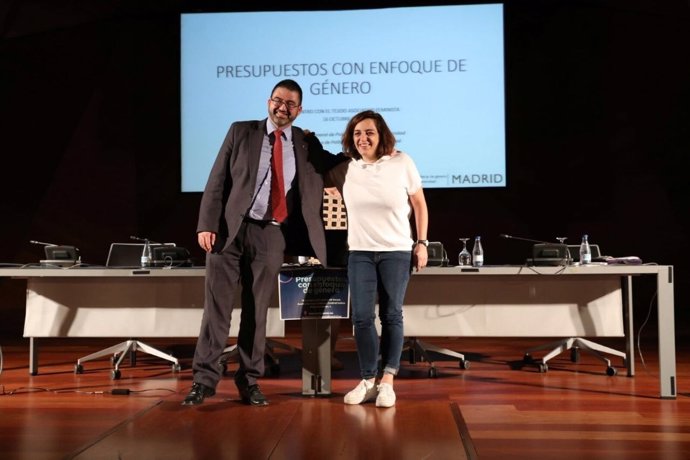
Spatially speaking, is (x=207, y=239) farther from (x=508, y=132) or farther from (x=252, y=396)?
(x=508, y=132)

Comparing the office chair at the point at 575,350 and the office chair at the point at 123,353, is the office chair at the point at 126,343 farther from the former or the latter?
the office chair at the point at 575,350

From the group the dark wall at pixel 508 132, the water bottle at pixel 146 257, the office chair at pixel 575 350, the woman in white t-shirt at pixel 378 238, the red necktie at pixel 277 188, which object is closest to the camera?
the woman in white t-shirt at pixel 378 238

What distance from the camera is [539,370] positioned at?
501 centimetres

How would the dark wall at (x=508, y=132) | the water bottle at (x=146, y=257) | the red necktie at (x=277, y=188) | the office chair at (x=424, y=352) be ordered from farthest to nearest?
the dark wall at (x=508, y=132) < the office chair at (x=424, y=352) < the water bottle at (x=146, y=257) < the red necktie at (x=277, y=188)

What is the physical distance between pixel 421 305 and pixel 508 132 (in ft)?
11.5

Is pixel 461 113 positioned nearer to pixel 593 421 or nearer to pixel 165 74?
pixel 165 74

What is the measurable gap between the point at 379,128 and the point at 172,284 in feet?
6.09

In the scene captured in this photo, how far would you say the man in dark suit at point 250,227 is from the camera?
359 cm

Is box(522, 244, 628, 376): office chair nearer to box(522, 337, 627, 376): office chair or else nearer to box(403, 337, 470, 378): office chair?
box(522, 337, 627, 376): office chair

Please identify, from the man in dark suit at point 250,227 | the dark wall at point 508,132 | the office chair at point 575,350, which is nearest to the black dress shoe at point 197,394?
the man in dark suit at point 250,227

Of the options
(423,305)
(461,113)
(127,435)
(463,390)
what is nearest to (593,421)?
(463,390)

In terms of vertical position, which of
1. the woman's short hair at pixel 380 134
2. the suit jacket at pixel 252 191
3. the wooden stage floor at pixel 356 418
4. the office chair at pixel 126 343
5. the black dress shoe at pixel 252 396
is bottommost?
the wooden stage floor at pixel 356 418

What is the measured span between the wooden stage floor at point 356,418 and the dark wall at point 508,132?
268cm

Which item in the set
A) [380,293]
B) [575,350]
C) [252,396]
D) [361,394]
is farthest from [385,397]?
[575,350]
